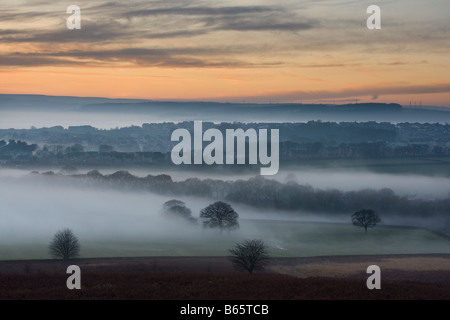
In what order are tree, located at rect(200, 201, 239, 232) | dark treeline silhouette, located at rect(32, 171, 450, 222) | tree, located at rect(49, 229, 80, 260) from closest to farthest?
tree, located at rect(49, 229, 80, 260) < tree, located at rect(200, 201, 239, 232) < dark treeline silhouette, located at rect(32, 171, 450, 222)

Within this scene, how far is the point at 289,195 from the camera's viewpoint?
158 meters

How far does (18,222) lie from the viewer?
120 meters

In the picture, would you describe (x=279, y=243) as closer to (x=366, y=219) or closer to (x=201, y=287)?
(x=366, y=219)

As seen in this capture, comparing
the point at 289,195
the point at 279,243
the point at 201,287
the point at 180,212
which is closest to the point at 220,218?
the point at 180,212

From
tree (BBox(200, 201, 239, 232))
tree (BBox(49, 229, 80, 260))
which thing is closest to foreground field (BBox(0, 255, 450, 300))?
tree (BBox(49, 229, 80, 260))

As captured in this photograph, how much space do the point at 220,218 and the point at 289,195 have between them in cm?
5439

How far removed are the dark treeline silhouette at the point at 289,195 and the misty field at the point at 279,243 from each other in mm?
30917

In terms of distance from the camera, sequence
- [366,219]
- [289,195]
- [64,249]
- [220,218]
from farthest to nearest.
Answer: [289,195]
[366,219]
[220,218]
[64,249]

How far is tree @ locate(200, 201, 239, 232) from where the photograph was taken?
106 m

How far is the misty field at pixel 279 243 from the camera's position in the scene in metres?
83.9

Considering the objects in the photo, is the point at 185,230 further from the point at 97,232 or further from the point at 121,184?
the point at 121,184

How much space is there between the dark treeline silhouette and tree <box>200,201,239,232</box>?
4059cm

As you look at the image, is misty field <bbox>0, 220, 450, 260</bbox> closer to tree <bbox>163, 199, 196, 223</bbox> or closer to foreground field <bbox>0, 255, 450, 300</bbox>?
tree <bbox>163, 199, 196, 223</bbox>
